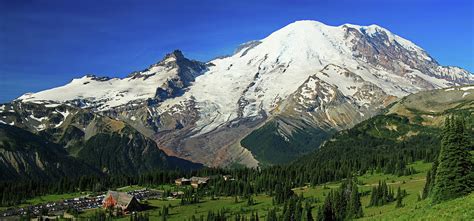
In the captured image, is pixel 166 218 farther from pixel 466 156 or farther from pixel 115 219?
pixel 466 156

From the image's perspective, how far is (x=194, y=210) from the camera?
194 metres

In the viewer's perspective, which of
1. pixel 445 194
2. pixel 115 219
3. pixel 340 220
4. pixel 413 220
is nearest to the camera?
pixel 413 220

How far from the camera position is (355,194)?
432 ft

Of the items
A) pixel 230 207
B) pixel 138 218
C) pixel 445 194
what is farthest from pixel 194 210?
pixel 445 194

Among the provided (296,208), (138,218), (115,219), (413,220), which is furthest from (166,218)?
(413,220)

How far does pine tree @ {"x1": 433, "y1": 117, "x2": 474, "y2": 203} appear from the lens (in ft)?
234

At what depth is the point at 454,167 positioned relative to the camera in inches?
2879

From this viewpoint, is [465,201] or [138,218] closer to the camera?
[465,201]

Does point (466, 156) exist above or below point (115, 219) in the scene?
above

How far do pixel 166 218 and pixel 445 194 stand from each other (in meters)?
119

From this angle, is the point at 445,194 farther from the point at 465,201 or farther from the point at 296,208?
the point at 296,208

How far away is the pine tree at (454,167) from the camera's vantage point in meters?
71.4

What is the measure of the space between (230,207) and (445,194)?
12920 cm

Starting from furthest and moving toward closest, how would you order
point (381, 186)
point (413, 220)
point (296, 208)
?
point (381, 186) < point (296, 208) < point (413, 220)
